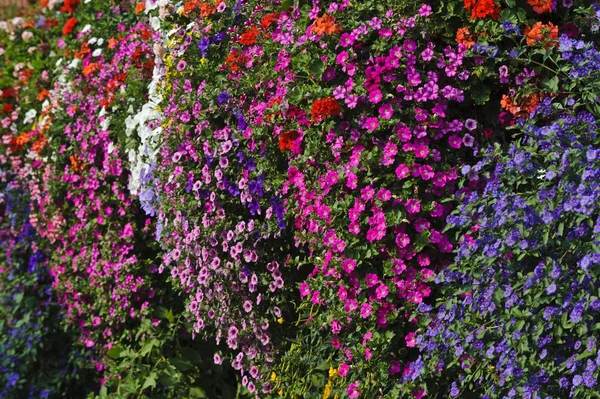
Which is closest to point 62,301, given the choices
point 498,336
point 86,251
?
point 86,251

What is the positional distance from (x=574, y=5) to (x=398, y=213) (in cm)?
90

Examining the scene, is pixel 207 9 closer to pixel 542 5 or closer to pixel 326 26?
pixel 326 26

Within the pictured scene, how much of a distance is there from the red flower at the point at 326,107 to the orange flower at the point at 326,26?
9.2 inches

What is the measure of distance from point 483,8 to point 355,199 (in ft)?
2.48

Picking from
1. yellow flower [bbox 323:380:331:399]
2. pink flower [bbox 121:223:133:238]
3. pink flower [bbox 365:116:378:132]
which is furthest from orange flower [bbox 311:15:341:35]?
pink flower [bbox 121:223:133:238]

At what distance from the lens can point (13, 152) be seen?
21.6ft

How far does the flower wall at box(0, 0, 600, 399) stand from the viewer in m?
2.83

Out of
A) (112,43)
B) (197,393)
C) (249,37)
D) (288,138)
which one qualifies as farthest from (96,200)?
(288,138)

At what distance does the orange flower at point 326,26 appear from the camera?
3.37 metres

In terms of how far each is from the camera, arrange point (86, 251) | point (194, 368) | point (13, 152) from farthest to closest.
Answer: point (13, 152) → point (86, 251) → point (194, 368)

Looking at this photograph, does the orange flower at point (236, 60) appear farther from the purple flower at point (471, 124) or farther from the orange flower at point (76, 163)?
the orange flower at point (76, 163)

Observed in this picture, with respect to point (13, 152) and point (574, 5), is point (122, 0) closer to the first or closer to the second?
point (13, 152)

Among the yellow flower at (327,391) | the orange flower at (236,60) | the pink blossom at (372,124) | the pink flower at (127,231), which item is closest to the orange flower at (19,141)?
the pink flower at (127,231)

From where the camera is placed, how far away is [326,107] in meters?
3.32
